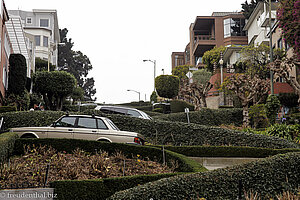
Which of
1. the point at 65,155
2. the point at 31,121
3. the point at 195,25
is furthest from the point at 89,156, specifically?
the point at 195,25

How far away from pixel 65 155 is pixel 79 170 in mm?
2119

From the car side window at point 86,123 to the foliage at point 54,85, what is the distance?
55.0 ft

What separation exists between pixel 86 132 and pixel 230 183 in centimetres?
714

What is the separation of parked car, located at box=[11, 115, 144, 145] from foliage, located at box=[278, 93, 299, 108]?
66.9 ft

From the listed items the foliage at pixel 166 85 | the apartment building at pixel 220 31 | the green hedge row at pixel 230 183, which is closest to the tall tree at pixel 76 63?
the apartment building at pixel 220 31

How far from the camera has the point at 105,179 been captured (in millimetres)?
8727

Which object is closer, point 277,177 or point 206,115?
point 277,177

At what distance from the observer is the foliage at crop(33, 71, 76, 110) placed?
30.6 metres

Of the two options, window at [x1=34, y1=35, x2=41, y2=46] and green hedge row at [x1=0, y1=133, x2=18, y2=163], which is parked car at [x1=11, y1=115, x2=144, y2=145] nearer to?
green hedge row at [x1=0, y1=133, x2=18, y2=163]

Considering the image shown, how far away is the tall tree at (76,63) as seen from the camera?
87.8 metres

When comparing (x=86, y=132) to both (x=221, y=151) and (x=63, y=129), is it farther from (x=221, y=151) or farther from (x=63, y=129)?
(x=221, y=151)

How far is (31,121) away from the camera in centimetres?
1898

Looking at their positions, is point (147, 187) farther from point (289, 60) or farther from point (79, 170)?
point (289, 60)

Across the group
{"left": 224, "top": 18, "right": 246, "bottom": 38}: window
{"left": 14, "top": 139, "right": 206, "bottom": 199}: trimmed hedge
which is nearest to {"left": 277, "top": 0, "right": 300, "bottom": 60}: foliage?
{"left": 14, "top": 139, "right": 206, "bottom": 199}: trimmed hedge
